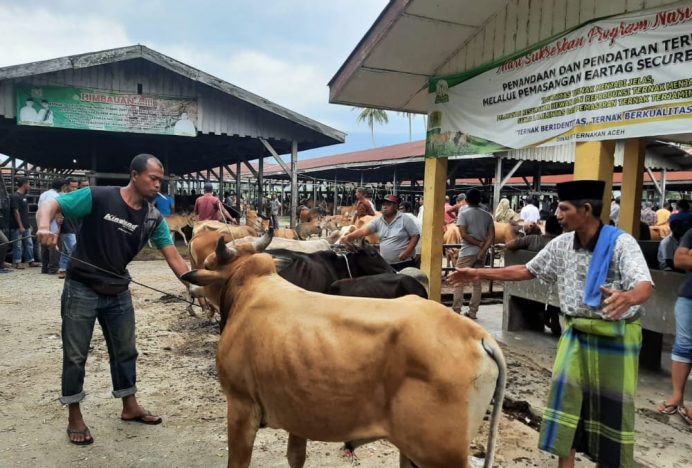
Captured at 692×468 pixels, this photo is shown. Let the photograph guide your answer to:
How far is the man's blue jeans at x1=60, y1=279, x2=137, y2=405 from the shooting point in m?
3.66

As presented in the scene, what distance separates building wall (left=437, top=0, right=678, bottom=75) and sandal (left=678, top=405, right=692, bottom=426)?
11.0ft

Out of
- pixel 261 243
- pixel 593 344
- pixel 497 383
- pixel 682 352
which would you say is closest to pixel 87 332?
pixel 261 243

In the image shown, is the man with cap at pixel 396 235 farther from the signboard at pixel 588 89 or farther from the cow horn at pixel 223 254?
the cow horn at pixel 223 254

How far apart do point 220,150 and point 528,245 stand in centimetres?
1476

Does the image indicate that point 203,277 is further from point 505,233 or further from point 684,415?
point 505,233

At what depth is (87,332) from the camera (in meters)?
3.74

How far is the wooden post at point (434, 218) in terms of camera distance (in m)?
6.50

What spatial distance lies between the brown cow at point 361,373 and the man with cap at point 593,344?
0.83 m

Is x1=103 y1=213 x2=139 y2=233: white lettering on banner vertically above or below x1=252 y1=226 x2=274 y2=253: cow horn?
above

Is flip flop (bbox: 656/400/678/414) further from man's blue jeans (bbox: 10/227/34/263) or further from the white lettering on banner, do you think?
man's blue jeans (bbox: 10/227/34/263)

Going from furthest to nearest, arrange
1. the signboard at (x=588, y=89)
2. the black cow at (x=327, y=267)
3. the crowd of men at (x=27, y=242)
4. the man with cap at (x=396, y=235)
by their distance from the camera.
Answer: the crowd of men at (x=27, y=242), the man with cap at (x=396, y=235), the black cow at (x=327, y=267), the signboard at (x=588, y=89)

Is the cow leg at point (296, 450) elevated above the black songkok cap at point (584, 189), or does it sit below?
below

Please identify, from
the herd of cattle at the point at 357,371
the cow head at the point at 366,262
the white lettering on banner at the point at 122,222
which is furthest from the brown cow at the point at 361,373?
the cow head at the point at 366,262

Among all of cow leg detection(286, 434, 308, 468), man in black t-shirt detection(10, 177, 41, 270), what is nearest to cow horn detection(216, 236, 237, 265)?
cow leg detection(286, 434, 308, 468)
